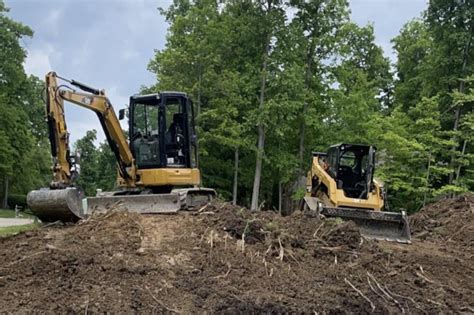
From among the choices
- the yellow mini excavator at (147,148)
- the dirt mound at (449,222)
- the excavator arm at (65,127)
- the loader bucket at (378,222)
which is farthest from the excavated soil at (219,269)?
the dirt mound at (449,222)

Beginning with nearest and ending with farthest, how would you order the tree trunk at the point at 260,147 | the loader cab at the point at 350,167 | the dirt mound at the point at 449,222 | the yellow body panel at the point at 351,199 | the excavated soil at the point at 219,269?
the excavated soil at the point at 219,269 < the yellow body panel at the point at 351,199 < the dirt mound at the point at 449,222 < the loader cab at the point at 350,167 < the tree trunk at the point at 260,147

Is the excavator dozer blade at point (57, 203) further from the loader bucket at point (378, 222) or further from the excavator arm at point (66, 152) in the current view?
the loader bucket at point (378, 222)

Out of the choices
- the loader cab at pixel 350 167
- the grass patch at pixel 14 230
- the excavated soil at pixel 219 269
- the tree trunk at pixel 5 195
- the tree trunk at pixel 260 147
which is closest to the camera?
the excavated soil at pixel 219 269

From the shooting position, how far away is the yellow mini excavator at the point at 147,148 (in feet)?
32.6

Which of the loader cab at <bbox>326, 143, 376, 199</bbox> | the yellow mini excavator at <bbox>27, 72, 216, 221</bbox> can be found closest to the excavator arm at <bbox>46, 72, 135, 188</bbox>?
the yellow mini excavator at <bbox>27, 72, 216, 221</bbox>

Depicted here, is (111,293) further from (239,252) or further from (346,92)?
(346,92)

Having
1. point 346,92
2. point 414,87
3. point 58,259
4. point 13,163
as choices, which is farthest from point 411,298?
point 13,163

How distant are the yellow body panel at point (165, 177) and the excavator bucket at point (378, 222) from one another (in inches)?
113

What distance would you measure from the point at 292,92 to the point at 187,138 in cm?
1385

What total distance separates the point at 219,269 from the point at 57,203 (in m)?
3.05

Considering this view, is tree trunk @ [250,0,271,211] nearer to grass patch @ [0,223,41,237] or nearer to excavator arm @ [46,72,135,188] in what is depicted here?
grass patch @ [0,223,41,237]

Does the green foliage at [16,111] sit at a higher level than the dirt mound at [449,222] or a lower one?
higher

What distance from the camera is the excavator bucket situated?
11.9 m

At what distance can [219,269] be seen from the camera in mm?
7430
